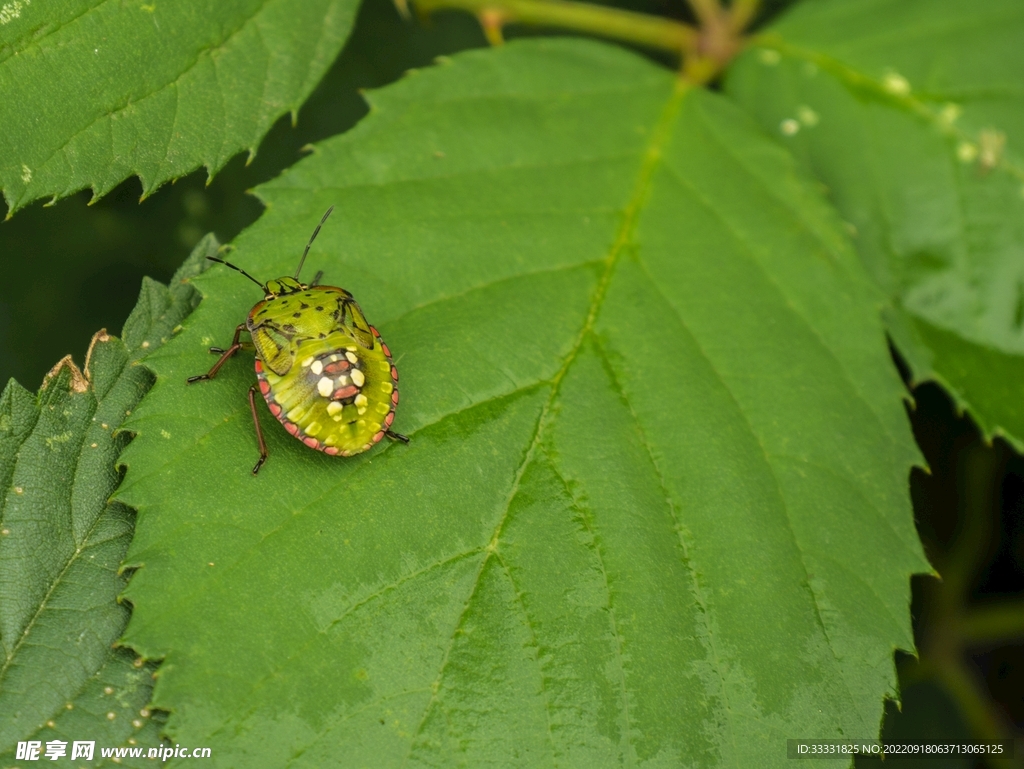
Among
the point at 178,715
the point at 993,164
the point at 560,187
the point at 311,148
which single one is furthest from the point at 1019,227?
the point at 178,715

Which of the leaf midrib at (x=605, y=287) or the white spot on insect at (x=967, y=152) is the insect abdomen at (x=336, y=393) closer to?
the leaf midrib at (x=605, y=287)

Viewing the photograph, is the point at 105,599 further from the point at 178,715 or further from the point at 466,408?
the point at 466,408

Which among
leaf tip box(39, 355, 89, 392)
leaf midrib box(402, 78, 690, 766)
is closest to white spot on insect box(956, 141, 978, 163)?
leaf midrib box(402, 78, 690, 766)

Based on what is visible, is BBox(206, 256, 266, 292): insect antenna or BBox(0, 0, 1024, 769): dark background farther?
BBox(0, 0, 1024, 769): dark background

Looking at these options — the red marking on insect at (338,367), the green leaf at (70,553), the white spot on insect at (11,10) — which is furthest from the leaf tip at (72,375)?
the white spot on insect at (11,10)

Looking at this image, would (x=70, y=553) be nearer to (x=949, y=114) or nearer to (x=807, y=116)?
(x=807, y=116)

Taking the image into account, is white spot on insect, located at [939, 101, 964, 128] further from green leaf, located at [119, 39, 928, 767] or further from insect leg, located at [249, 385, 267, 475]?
insect leg, located at [249, 385, 267, 475]
